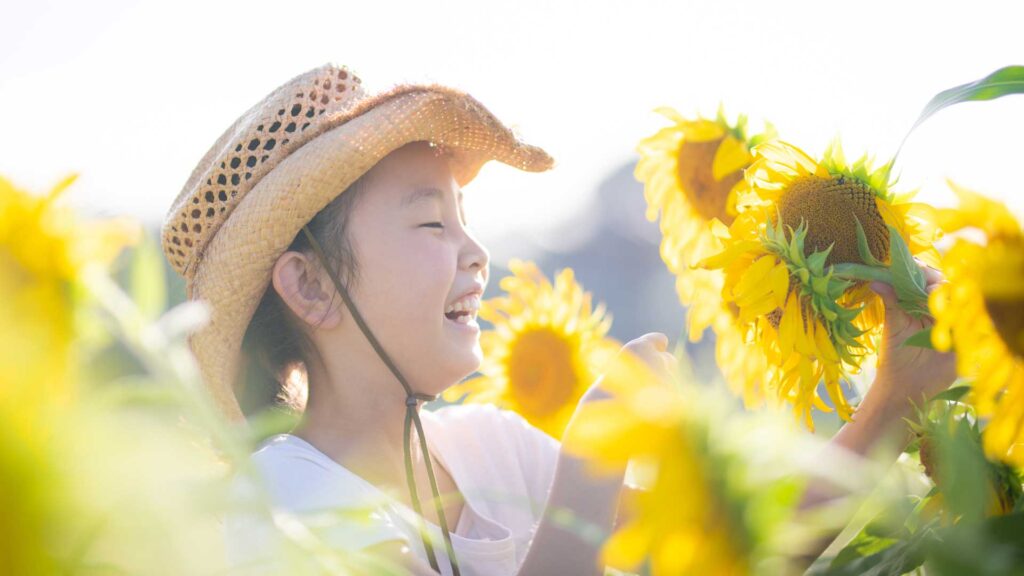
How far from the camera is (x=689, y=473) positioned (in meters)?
0.13

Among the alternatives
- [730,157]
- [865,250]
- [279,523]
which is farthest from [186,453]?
[730,157]

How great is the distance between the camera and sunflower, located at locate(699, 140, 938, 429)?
2.34 ft

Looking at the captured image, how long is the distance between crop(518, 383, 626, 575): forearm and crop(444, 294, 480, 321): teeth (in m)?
0.40

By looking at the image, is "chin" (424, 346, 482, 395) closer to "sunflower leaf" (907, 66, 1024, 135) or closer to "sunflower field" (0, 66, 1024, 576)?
"sunflower leaf" (907, 66, 1024, 135)

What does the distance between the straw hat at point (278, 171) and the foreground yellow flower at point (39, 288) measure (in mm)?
972

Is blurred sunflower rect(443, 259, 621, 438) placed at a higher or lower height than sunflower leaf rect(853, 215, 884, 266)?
lower

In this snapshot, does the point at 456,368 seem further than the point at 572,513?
Yes

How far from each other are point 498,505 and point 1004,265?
1.08 metres

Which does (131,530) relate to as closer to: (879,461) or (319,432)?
(879,461)

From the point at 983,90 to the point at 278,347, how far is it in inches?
40.1

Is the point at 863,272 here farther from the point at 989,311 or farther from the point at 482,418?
the point at 482,418

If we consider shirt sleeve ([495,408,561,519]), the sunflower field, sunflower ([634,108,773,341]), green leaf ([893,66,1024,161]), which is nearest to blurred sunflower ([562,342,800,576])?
the sunflower field

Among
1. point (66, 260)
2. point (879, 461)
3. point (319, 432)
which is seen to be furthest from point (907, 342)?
point (319, 432)

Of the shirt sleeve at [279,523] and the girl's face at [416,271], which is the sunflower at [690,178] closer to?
the girl's face at [416,271]
